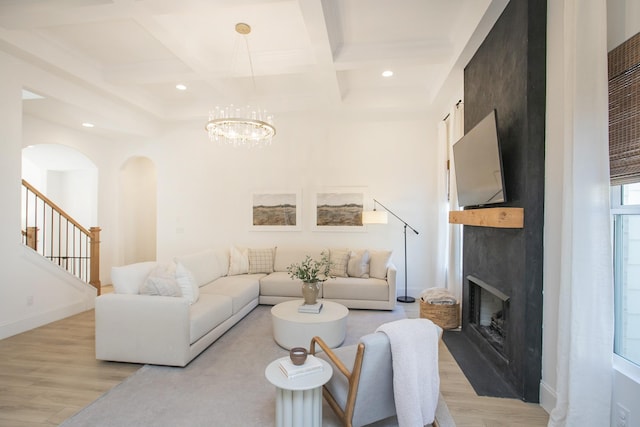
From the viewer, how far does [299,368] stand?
5.97ft

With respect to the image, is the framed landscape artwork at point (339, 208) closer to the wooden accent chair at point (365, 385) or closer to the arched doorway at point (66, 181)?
the wooden accent chair at point (365, 385)

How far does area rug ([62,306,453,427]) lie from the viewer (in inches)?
82.3

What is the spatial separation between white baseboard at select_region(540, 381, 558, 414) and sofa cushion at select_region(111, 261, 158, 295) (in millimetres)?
3602

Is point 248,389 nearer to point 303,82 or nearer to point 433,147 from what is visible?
point 303,82

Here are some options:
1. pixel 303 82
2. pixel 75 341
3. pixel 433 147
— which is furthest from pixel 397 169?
pixel 75 341

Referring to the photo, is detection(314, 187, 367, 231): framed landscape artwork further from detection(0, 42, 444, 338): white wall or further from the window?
the window

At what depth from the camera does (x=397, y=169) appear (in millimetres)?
5461

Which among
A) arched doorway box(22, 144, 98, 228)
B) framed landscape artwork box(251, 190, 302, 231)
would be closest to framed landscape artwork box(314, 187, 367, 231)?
framed landscape artwork box(251, 190, 302, 231)

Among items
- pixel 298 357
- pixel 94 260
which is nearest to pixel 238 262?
pixel 94 260

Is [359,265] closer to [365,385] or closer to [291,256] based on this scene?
[291,256]

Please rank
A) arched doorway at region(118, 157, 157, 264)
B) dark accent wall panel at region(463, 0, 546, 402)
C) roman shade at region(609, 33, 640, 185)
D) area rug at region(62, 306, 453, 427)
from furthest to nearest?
arched doorway at region(118, 157, 157, 264), dark accent wall panel at region(463, 0, 546, 402), area rug at region(62, 306, 453, 427), roman shade at region(609, 33, 640, 185)

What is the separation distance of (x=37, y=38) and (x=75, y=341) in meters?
3.44

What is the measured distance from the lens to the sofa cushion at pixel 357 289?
4469 millimetres

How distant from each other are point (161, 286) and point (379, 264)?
3073 millimetres
